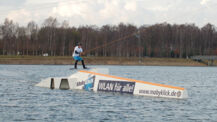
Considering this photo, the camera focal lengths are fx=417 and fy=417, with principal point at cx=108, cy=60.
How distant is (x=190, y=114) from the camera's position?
24531 mm

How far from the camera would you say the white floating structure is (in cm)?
3053

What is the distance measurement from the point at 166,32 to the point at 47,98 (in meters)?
150

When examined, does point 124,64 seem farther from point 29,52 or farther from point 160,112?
point 160,112

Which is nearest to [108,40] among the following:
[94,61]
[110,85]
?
[94,61]

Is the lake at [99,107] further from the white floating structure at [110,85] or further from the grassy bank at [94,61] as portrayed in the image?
the grassy bank at [94,61]

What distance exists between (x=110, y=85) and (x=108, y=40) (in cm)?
14231

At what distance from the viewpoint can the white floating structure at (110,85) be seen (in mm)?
30531

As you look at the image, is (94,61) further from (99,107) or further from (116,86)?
(99,107)

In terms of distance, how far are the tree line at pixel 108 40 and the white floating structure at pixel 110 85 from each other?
376 feet

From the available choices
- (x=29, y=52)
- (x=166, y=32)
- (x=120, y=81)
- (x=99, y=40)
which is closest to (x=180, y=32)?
(x=166, y=32)

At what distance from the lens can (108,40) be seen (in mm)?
176375

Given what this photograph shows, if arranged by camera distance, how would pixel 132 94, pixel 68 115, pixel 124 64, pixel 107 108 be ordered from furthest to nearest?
pixel 124 64, pixel 132 94, pixel 107 108, pixel 68 115

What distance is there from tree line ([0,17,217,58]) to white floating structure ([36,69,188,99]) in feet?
376

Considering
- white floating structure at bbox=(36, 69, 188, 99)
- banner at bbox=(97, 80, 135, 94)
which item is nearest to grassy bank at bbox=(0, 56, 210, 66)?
white floating structure at bbox=(36, 69, 188, 99)
